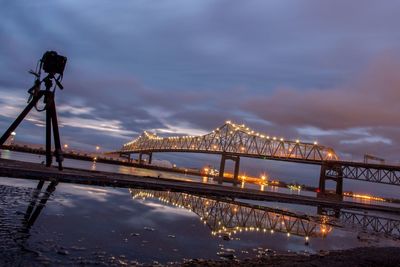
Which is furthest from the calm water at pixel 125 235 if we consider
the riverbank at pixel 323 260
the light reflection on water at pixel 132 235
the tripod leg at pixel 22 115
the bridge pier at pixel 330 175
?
the bridge pier at pixel 330 175

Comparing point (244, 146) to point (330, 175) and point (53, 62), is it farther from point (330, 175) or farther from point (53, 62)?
point (53, 62)

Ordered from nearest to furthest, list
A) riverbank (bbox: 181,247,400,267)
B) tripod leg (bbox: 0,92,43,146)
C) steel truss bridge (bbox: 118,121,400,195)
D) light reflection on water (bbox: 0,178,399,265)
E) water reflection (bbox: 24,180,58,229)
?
light reflection on water (bbox: 0,178,399,265), riverbank (bbox: 181,247,400,267), water reflection (bbox: 24,180,58,229), tripod leg (bbox: 0,92,43,146), steel truss bridge (bbox: 118,121,400,195)

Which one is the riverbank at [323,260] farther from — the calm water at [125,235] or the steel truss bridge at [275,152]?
the steel truss bridge at [275,152]

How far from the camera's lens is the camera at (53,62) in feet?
74.1

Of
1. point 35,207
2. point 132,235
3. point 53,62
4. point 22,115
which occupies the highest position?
point 53,62

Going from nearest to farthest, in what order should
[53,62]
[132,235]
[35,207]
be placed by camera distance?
1. [132,235]
2. [35,207]
3. [53,62]

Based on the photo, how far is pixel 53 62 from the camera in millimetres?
22750

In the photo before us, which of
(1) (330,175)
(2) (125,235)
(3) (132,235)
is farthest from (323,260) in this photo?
(1) (330,175)

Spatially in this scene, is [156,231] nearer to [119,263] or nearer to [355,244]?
[119,263]

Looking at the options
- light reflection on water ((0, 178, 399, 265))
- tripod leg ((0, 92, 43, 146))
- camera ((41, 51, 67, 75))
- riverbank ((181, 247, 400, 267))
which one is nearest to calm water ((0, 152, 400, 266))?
light reflection on water ((0, 178, 399, 265))

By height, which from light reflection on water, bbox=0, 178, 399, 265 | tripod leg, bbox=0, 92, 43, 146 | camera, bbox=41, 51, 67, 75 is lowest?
light reflection on water, bbox=0, 178, 399, 265

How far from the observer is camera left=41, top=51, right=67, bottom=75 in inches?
889

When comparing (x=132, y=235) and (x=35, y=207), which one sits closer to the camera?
(x=132, y=235)

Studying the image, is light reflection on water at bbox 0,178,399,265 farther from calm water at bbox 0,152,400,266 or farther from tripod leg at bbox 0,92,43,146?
tripod leg at bbox 0,92,43,146
